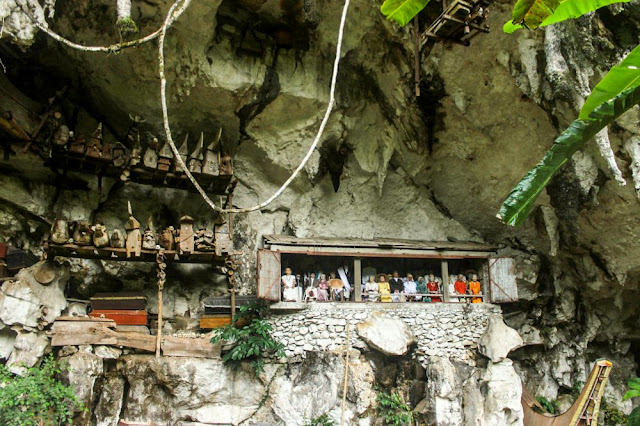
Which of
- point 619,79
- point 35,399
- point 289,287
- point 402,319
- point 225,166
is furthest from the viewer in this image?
point 402,319

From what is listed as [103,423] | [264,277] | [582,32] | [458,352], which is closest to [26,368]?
[103,423]

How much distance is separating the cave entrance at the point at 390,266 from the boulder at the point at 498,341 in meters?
1.09

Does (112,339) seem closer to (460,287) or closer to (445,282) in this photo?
(445,282)

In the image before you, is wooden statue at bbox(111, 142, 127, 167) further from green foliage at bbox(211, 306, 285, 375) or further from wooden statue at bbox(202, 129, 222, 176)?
green foliage at bbox(211, 306, 285, 375)

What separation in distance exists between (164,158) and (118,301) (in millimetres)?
3205

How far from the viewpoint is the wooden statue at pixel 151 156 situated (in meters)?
10.6

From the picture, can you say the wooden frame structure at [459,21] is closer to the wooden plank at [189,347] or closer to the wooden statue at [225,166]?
the wooden statue at [225,166]

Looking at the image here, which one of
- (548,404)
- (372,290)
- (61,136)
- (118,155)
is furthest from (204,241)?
(548,404)

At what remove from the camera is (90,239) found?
9977mm

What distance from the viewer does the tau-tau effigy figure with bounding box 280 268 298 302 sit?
1148 cm

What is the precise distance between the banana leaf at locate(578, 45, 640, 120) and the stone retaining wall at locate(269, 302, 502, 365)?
8.63 m

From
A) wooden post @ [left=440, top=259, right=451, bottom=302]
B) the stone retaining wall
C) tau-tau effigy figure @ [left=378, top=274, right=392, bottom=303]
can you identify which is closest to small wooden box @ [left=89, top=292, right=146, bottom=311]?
the stone retaining wall

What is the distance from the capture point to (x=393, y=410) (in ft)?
35.7

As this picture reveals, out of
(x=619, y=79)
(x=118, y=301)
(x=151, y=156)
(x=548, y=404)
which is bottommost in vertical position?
(x=548, y=404)
